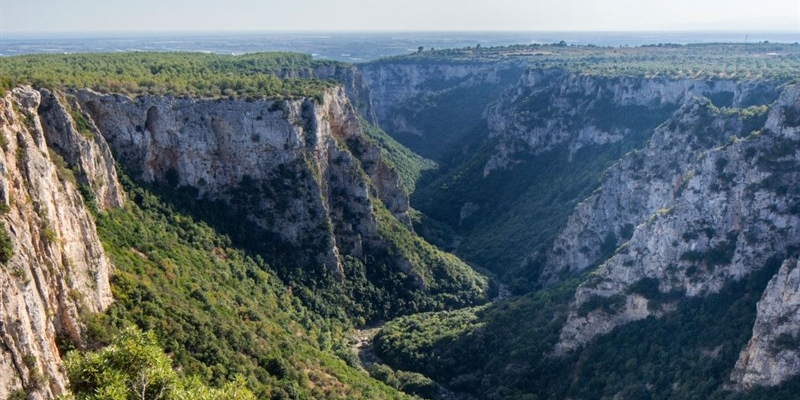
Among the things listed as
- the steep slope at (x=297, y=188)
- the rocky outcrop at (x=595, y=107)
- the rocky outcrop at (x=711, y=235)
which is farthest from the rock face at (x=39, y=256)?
the rocky outcrop at (x=595, y=107)

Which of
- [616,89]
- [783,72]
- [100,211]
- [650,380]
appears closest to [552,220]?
[616,89]

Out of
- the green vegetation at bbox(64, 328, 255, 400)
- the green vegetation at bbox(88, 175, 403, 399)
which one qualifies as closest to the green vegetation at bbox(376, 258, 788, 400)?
the green vegetation at bbox(88, 175, 403, 399)

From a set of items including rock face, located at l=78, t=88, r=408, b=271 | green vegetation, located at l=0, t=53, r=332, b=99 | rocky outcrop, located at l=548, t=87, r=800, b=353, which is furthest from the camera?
rock face, located at l=78, t=88, r=408, b=271

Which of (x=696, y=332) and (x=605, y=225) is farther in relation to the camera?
(x=605, y=225)

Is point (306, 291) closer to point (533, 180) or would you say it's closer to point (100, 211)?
point (100, 211)

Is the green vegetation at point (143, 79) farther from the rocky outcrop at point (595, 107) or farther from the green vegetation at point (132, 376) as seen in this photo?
the rocky outcrop at point (595, 107)

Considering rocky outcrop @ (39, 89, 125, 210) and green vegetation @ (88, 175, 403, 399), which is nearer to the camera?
green vegetation @ (88, 175, 403, 399)

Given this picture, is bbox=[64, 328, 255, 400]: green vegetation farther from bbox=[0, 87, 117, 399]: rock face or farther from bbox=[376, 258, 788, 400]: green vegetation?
bbox=[376, 258, 788, 400]: green vegetation
